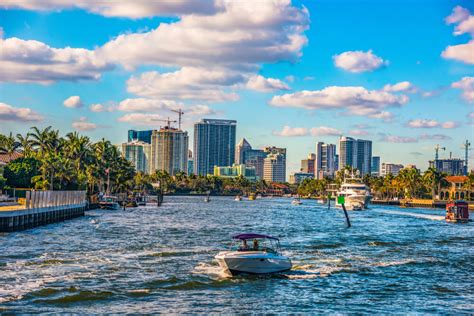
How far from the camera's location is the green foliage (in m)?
144

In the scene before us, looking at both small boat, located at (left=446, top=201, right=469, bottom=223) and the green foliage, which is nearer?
small boat, located at (left=446, top=201, right=469, bottom=223)

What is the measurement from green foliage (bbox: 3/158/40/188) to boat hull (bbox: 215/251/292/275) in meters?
108

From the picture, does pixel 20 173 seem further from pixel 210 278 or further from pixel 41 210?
pixel 210 278

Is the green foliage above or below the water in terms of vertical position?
above

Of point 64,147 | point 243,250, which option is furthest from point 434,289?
point 64,147

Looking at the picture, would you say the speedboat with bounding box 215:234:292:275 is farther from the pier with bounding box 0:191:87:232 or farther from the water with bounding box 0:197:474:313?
the pier with bounding box 0:191:87:232

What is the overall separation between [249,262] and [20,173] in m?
109

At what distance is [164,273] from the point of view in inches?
1895

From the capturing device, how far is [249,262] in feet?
150

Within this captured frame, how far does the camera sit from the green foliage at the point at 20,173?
14425 cm

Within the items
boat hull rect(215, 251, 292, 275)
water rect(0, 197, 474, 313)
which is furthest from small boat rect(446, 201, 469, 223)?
boat hull rect(215, 251, 292, 275)

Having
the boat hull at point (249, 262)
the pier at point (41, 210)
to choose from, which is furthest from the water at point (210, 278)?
the pier at point (41, 210)

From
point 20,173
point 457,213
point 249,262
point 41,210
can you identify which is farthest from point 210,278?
point 20,173

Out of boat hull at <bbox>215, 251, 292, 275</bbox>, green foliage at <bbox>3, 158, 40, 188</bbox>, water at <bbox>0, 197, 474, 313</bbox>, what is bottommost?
water at <bbox>0, 197, 474, 313</bbox>
